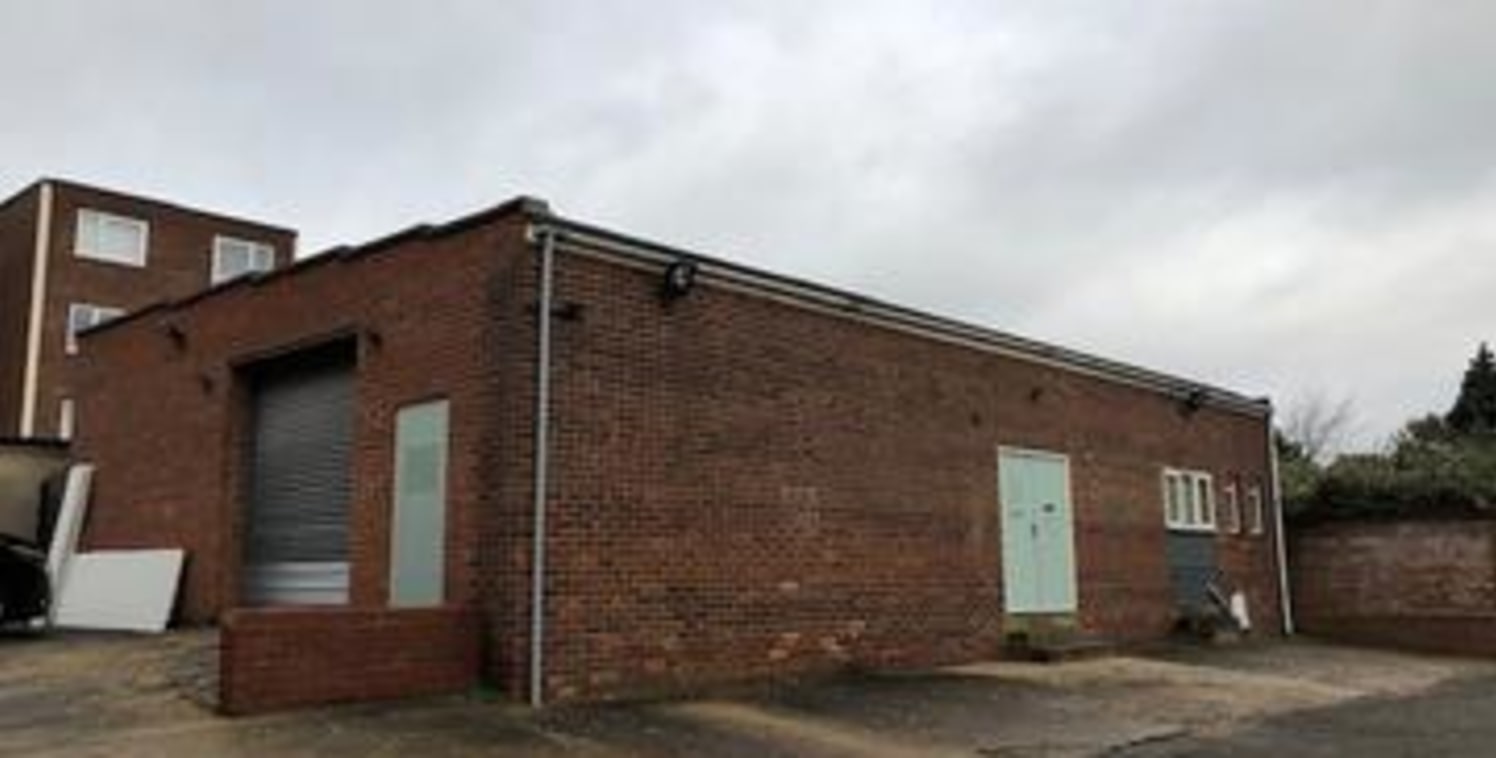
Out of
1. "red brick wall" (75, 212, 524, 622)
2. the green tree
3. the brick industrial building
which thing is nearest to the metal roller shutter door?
the brick industrial building

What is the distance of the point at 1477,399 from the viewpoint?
4794 cm

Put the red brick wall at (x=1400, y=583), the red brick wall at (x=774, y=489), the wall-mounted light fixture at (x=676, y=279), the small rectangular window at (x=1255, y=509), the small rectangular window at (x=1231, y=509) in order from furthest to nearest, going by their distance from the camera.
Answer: the small rectangular window at (x=1255, y=509) → the small rectangular window at (x=1231, y=509) → the red brick wall at (x=1400, y=583) → the wall-mounted light fixture at (x=676, y=279) → the red brick wall at (x=774, y=489)

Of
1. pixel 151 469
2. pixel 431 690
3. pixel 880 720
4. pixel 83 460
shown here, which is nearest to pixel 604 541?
pixel 431 690

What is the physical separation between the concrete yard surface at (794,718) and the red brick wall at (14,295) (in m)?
28.0

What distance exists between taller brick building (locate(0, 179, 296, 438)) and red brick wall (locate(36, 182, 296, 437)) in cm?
3

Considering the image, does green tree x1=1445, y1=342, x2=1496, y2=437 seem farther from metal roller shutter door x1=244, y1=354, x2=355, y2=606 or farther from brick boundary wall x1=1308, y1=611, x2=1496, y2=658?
metal roller shutter door x1=244, y1=354, x2=355, y2=606

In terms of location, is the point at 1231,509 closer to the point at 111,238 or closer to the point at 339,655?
the point at 339,655

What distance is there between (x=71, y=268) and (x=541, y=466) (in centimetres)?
3341

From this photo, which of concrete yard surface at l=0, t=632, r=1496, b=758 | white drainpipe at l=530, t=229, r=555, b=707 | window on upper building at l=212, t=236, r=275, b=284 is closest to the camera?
concrete yard surface at l=0, t=632, r=1496, b=758

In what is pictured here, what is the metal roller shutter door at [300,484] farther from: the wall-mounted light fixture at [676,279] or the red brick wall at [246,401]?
the wall-mounted light fixture at [676,279]

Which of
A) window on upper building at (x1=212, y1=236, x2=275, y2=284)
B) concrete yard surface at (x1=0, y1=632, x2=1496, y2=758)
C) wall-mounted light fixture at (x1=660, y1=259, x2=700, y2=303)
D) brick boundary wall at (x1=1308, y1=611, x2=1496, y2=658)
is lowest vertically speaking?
concrete yard surface at (x1=0, y1=632, x2=1496, y2=758)

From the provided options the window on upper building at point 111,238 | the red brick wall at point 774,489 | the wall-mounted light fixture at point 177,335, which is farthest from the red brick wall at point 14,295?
the red brick wall at point 774,489

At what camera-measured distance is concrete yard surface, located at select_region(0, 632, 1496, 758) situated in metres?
11.4

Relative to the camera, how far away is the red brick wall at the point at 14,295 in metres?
42.5
